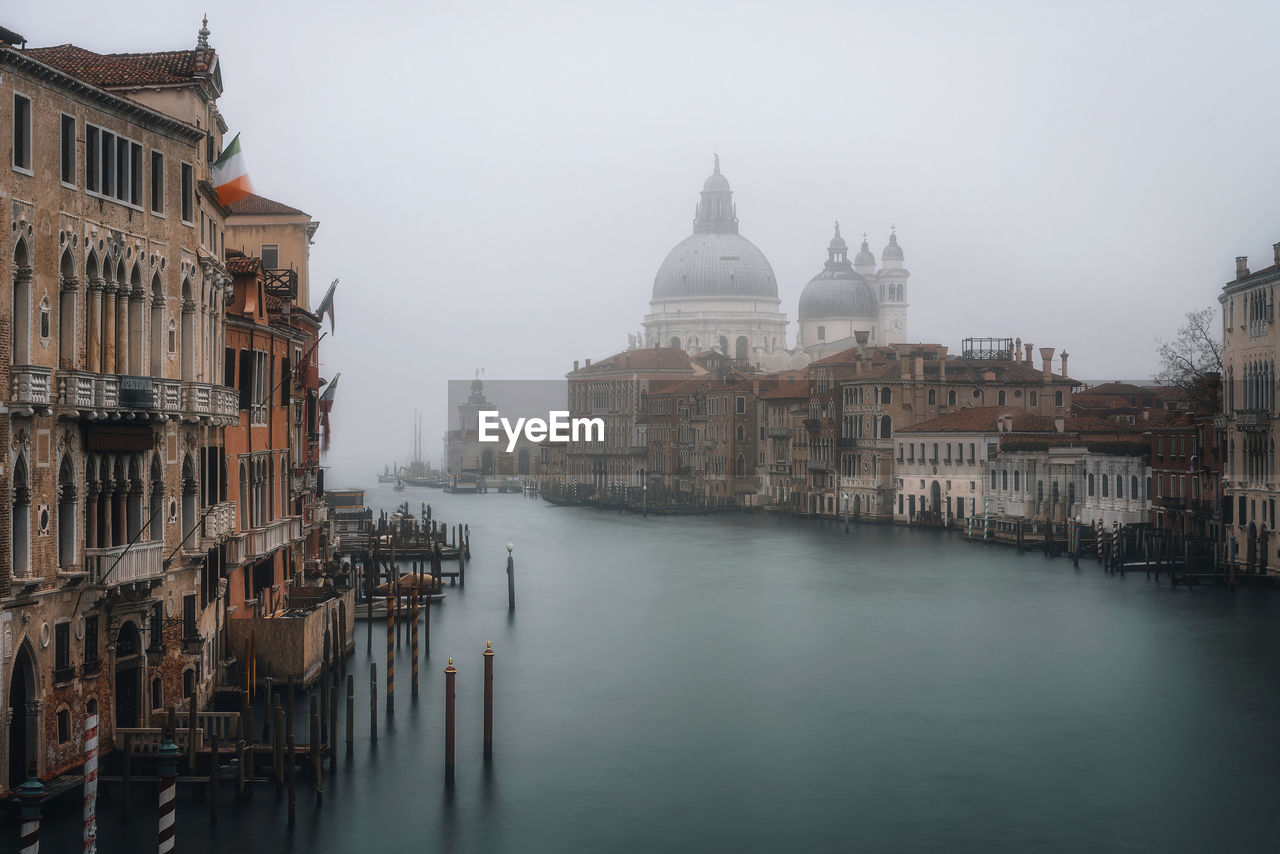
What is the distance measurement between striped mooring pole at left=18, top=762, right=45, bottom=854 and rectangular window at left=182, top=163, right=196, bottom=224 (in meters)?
6.60

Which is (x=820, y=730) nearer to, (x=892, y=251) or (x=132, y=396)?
(x=132, y=396)

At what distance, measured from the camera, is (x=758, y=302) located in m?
118

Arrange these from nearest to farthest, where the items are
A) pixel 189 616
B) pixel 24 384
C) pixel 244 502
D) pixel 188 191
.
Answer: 1. pixel 24 384
2. pixel 188 191
3. pixel 189 616
4. pixel 244 502

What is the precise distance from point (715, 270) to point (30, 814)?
107988mm

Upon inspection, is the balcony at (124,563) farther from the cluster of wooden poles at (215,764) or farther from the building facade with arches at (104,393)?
the cluster of wooden poles at (215,764)

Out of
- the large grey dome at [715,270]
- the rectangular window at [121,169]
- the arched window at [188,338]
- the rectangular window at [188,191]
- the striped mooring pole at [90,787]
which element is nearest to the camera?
the striped mooring pole at [90,787]

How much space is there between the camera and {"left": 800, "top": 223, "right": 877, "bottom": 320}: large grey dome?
112 metres

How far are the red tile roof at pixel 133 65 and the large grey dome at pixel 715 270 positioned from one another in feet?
331

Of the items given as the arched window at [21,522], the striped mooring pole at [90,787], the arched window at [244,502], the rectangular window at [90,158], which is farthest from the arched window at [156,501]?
the arched window at [244,502]

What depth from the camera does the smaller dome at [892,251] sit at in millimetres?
115213

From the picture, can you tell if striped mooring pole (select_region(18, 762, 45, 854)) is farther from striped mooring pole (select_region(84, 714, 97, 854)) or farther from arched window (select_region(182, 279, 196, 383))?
arched window (select_region(182, 279, 196, 383))

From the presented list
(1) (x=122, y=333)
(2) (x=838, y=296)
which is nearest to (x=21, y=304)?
(1) (x=122, y=333)

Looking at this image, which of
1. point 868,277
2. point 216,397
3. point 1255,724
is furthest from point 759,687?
point 868,277

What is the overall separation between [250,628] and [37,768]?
21.0 ft
